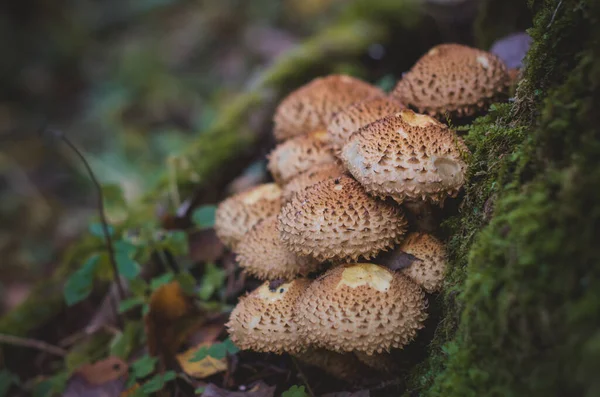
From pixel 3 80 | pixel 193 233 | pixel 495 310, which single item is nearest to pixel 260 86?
pixel 193 233

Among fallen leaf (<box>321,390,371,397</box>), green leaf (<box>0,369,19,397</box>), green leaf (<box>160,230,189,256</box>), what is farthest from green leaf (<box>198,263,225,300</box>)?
green leaf (<box>0,369,19,397</box>)

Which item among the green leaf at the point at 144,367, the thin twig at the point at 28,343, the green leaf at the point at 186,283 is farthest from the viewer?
the thin twig at the point at 28,343

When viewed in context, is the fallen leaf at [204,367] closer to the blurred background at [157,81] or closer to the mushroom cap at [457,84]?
the blurred background at [157,81]

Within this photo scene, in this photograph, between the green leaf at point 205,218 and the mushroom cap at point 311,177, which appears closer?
the mushroom cap at point 311,177

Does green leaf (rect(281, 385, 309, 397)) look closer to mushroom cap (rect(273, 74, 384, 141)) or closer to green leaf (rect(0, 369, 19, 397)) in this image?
mushroom cap (rect(273, 74, 384, 141))

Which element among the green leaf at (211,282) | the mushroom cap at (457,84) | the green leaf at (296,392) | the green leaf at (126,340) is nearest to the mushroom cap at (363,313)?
the green leaf at (296,392)

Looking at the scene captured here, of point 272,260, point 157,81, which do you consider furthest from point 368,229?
point 157,81
